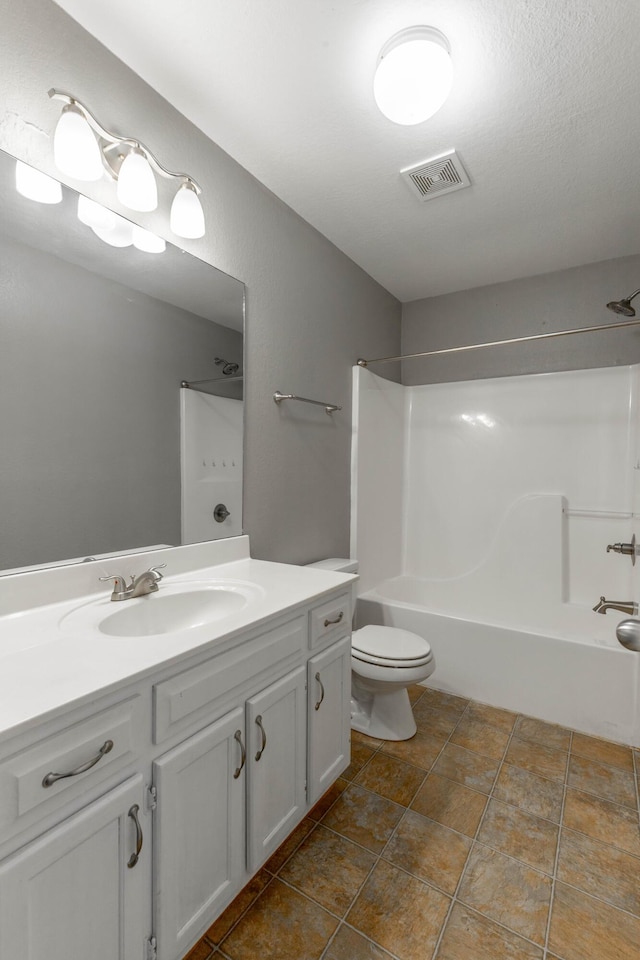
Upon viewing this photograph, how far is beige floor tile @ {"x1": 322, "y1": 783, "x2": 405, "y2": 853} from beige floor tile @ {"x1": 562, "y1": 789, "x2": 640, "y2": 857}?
0.59 m

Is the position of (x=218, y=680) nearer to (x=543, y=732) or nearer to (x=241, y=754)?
(x=241, y=754)

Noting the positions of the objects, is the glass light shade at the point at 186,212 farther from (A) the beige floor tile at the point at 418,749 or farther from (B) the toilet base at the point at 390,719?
(A) the beige floor tile at the point at 418,749

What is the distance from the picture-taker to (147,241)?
4.64 feet

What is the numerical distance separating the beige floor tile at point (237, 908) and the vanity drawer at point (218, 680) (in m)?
0.60

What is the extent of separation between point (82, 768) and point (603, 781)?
188 centimetres

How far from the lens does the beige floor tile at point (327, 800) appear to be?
1517 millimetres

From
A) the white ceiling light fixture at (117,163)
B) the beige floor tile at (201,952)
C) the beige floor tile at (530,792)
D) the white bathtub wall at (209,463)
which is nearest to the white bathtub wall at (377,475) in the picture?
the white bathtub wall at (209,463)

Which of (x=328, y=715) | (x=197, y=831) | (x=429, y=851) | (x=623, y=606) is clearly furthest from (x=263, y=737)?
(x=623, y=606)

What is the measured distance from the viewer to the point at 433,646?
235 cm

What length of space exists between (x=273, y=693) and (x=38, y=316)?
1.17 meters

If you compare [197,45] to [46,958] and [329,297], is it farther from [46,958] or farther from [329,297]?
[46,958]

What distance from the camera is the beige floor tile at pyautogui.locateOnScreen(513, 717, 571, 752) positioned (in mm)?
1928

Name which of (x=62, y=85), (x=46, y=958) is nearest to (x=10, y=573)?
(x=46, y=958)

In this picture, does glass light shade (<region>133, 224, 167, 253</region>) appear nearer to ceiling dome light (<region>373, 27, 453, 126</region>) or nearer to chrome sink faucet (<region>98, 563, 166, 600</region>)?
ceiling dome light (<region>373, 27, 453, 126</region>)
